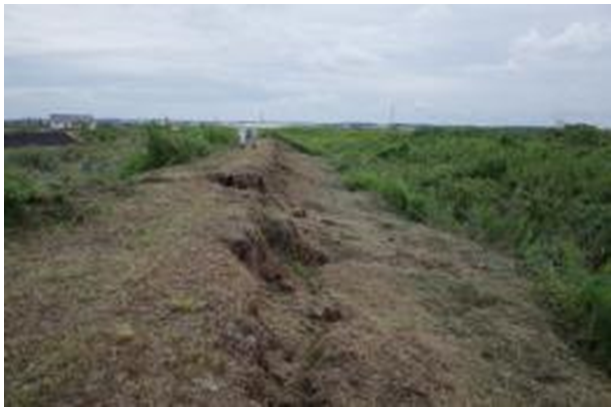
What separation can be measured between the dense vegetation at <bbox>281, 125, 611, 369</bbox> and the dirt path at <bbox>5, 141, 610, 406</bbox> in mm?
495

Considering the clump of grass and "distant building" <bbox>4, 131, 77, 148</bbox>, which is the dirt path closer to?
the clump of grass

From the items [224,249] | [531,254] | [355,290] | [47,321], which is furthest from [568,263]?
[47,321]

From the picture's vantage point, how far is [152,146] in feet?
91.8

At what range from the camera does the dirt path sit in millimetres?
7203

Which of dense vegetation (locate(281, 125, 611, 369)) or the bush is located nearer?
dense vegetation (locate(281, 125, 611, 369))

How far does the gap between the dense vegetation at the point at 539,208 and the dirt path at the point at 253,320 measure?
1.63 feet

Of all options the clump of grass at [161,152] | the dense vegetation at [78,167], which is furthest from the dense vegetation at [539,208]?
the dense vegetation at [78,167]

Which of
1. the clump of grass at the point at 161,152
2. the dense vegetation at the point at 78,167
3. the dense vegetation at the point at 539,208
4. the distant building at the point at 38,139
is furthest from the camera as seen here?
the distant building at the point at 38,139

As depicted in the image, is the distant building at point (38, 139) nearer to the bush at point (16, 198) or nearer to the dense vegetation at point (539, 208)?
the dense vegetation at point (539, 208)

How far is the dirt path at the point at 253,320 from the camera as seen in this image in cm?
720

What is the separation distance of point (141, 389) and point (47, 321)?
1788 mm

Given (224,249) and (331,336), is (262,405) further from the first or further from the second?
(224,249)

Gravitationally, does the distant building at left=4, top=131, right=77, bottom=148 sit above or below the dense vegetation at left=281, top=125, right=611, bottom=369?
below

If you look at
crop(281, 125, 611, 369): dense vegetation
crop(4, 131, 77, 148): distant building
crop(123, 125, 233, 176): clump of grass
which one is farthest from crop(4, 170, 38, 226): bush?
crop(4, 131, 77, 148): distant building
